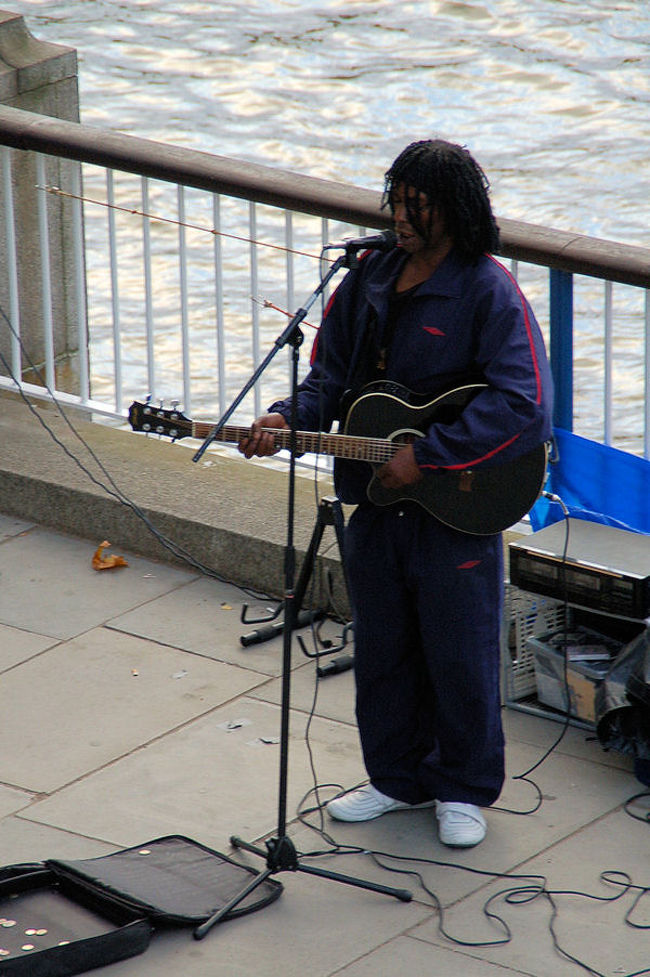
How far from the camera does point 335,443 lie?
177 inches

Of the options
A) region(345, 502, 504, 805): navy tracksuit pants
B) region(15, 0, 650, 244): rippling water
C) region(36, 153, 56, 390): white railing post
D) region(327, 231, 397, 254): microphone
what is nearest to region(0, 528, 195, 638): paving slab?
region(36, 153, 56, 390): white railing post

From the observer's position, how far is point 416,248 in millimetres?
4387

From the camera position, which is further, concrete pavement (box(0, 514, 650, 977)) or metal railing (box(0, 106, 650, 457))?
metal railing (box(0, 106, 650, 457))

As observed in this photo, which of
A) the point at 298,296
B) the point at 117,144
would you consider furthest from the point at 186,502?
the point at 298,296

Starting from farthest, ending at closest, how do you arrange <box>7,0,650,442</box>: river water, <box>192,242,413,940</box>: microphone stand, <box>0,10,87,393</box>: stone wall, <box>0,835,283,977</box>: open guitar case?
1. <box>7,0,650,442</box>: river water
2. <box>0,10,87,393</box>: stone wall
3. <box>192,242,413,940</box>: microphone stand
4. <box>0,835,283,977</box>: open guitar case

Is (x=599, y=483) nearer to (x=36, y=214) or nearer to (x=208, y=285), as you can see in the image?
(x=36, y=214)

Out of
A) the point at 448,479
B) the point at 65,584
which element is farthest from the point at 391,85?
the point at 448,479

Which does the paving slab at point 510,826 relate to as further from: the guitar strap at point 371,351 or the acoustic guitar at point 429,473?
the guitar strap at point 371,351

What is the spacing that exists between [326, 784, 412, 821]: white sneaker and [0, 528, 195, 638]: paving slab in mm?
1582

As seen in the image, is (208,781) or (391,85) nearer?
(208,781)

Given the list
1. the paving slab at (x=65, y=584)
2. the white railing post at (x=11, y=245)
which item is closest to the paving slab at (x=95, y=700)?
the paving slab at (x=65, y=584)

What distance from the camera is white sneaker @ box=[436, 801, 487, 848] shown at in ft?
15.1

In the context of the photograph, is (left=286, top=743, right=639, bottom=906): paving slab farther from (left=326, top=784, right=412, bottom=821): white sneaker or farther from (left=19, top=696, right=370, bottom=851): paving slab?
(left=19, top=696, right=370, bottom=851): paving slab

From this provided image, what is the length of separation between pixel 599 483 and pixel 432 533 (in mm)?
1167
